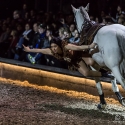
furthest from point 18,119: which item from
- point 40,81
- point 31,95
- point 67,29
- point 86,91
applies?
point 67,29

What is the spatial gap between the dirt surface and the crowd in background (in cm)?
130

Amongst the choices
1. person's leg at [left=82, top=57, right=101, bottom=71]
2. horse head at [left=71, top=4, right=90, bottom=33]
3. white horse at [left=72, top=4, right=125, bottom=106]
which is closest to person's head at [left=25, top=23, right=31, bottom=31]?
horse head at [left=71, top=4, right=90, bottom=33]

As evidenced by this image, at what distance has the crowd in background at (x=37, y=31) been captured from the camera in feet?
32.6

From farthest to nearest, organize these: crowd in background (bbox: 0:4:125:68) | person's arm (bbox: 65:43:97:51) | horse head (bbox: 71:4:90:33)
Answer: crowd in background (bbox: 0:4:125:68), horse head (bbox: 71:4:90:33), person's arm (bbox: 65:43:97:51)

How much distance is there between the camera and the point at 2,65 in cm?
1034

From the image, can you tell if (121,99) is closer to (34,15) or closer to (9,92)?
(9,92)

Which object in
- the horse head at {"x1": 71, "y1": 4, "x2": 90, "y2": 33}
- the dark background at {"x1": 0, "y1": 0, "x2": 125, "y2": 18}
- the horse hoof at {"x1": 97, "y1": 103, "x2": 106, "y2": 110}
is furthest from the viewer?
the dark background at {"x1": 0, "y1": 0, "x2": 125, "y2": 18}

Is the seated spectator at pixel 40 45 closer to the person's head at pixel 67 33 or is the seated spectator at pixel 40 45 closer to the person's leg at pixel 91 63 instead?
the person's head at pixel 67 33

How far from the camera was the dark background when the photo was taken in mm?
12000

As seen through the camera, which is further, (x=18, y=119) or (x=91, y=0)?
(x=91, y=0)

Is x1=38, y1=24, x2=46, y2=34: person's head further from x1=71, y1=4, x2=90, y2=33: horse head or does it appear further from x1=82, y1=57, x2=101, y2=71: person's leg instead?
x1=82, y1=57, x2=101, y2=71: person's leg

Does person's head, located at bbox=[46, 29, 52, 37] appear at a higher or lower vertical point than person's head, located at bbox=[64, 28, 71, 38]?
lower

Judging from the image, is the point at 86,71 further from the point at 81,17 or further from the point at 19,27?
the point at 19,27

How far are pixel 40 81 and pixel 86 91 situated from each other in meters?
1.36
